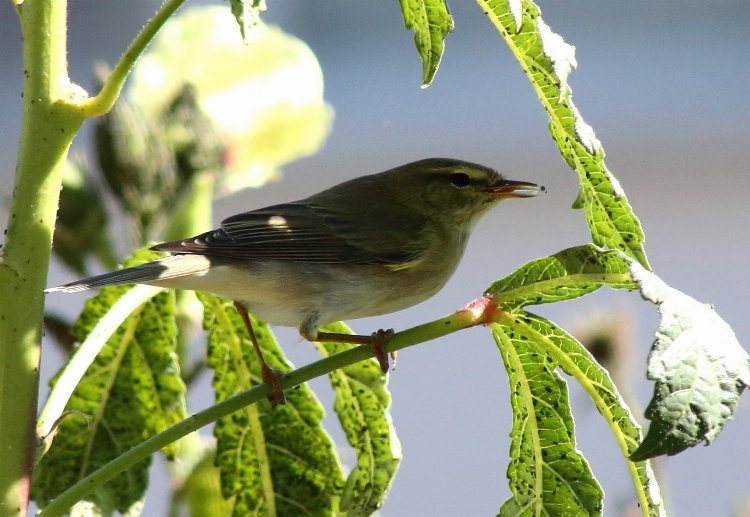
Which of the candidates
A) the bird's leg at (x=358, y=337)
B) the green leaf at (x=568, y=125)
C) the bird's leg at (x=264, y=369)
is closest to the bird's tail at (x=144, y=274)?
the bird's leg at (x=264, y=369)

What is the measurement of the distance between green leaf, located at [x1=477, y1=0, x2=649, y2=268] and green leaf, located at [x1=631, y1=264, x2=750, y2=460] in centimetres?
19

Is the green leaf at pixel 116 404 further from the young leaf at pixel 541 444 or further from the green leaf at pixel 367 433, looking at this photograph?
the young leaf at pixel 541 444

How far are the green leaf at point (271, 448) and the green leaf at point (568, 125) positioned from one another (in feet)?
1.83

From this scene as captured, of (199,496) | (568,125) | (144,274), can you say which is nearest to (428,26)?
(568,125)

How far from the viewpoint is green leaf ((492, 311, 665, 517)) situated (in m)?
1.12

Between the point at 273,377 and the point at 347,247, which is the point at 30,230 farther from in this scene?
the point at 347,247

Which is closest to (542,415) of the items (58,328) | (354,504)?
(354,504)

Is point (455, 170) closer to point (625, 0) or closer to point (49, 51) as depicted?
point (49, 51)

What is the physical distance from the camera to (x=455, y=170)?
257 centimetres

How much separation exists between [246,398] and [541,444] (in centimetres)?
38

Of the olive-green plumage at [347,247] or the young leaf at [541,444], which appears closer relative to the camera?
the young leaf at [541,444]

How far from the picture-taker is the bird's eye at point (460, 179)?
2.55m

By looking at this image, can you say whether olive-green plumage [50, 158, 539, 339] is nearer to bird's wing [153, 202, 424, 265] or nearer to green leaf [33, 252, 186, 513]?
bird's wing [153, 202, 424, 265]

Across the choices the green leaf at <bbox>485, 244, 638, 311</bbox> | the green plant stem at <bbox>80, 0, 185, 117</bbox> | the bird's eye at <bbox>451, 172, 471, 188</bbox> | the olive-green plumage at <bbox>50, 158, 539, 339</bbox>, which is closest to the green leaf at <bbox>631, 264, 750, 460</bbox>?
the green leaf at <bbox>485, 244, 638, 311</bbox>
